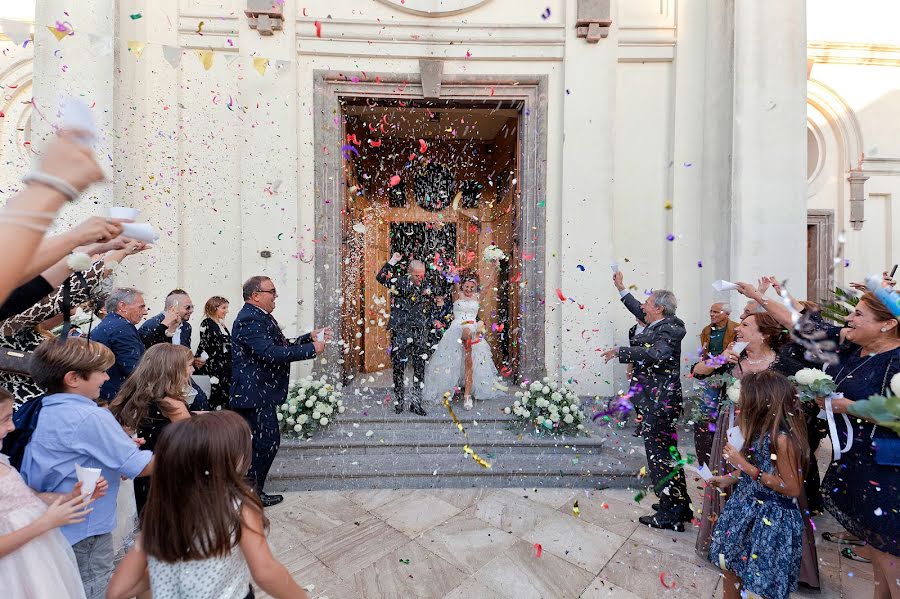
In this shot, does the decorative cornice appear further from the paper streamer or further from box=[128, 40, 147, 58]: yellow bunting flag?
box=[128, 40, 147, 58]: yellow bunting flag

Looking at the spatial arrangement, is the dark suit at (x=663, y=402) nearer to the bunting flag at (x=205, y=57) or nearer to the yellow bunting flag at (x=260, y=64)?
the yellow bunting flag at (x=260, y=64)

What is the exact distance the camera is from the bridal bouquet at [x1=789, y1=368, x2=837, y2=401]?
2.13m

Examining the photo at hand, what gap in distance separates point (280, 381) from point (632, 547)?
288 centimetres

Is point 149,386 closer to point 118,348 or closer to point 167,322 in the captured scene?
point 118,348

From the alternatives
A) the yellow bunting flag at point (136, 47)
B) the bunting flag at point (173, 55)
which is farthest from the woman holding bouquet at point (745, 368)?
the yellow bunting flag at point (136, 47)

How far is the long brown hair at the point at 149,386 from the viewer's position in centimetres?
223

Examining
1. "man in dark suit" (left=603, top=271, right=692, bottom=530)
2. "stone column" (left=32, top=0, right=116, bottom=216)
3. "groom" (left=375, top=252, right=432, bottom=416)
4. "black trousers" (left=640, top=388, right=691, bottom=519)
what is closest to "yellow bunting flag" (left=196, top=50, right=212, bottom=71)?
"stone column" (left=32, top=0, right=116, bottom=216)

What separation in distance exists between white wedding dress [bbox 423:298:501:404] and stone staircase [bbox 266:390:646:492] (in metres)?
0.53

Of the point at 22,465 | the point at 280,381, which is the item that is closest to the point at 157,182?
the point at 280,381

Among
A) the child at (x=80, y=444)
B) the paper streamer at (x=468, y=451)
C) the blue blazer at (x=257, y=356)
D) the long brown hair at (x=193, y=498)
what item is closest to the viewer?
the long brown hair at (x=193, y=498)

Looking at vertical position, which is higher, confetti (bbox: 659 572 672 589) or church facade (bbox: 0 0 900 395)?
church facade (bbox: 0 0 900 395)

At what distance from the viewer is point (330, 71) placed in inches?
216

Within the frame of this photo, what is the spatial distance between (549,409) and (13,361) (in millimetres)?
4191

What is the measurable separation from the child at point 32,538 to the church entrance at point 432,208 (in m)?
5.16
